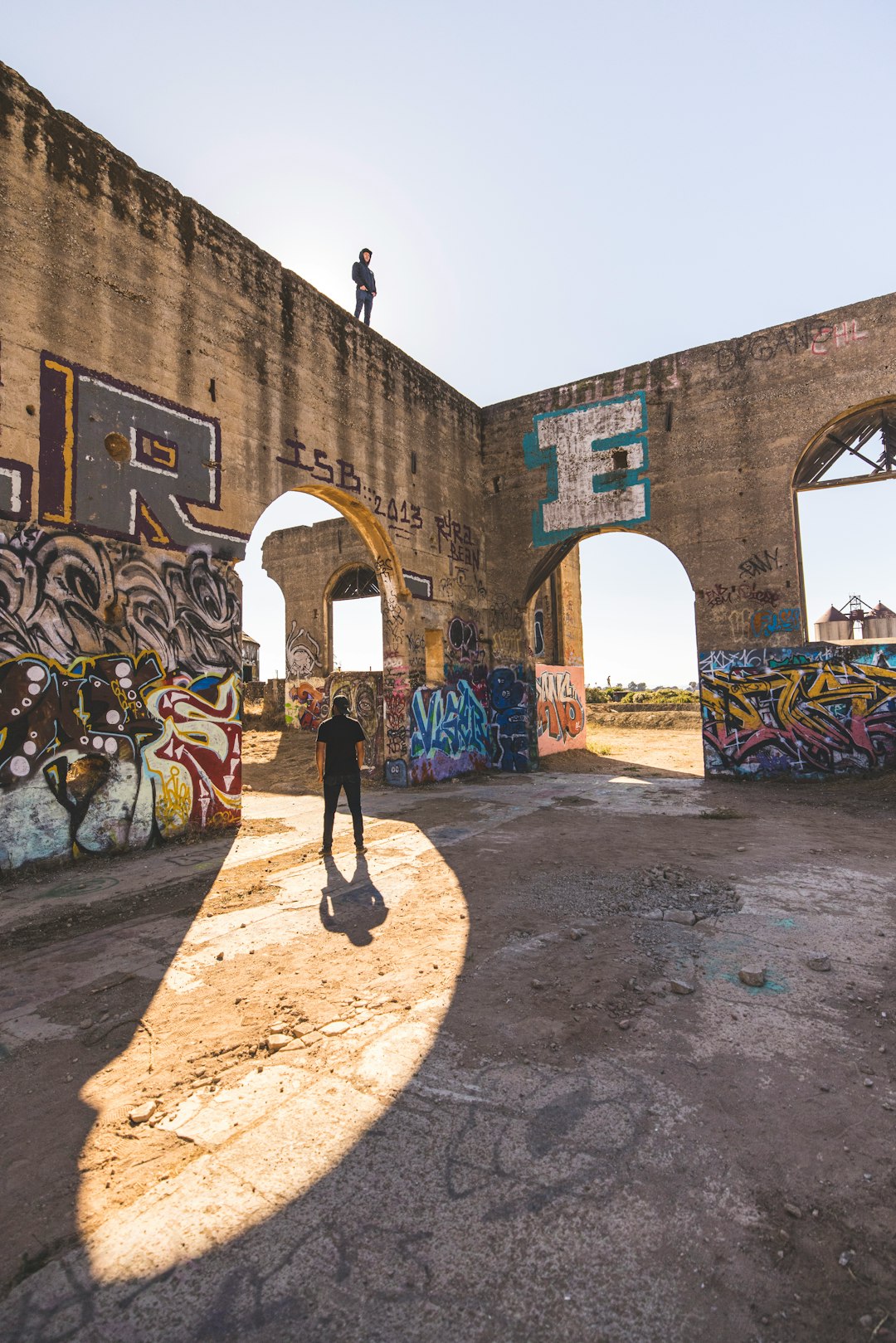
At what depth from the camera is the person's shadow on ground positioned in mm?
4230

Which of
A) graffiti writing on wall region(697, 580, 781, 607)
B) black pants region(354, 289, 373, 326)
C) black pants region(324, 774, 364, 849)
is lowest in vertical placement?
black pants region(324, 774, 364, 849)

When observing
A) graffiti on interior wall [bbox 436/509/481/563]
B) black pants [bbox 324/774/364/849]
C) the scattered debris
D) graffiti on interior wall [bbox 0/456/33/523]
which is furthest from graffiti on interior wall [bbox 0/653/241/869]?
graffiti on interior wall [bbox 436/509/481/563]

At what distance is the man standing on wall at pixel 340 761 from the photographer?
21.5ft

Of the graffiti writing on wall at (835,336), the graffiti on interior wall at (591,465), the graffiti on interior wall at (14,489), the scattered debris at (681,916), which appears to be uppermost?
the graffiti writing on wall at (835,336)

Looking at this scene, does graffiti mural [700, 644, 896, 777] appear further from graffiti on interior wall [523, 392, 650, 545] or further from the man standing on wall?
the man standing on wall

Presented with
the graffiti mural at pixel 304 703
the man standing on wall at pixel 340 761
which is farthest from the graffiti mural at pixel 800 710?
the graffiti mural at pixel 304 703

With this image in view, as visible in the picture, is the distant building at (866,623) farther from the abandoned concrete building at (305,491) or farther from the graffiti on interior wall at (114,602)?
the graffiti on interior wall at (114,602)

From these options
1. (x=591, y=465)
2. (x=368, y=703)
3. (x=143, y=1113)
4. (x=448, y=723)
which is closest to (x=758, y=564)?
(x=591, y=465)

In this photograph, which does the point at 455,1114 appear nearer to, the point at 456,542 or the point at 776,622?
the point at 776,622

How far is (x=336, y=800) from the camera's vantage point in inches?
251

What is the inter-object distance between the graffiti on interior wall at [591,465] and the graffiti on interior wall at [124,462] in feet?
22.5

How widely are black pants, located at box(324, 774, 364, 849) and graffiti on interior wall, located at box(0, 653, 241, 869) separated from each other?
5.79 ft

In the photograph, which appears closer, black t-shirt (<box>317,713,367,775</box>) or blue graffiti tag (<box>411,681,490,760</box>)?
black t-shirt (<box>317,713,367,775</box>)

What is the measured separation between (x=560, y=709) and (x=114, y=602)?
1209 centimetres
